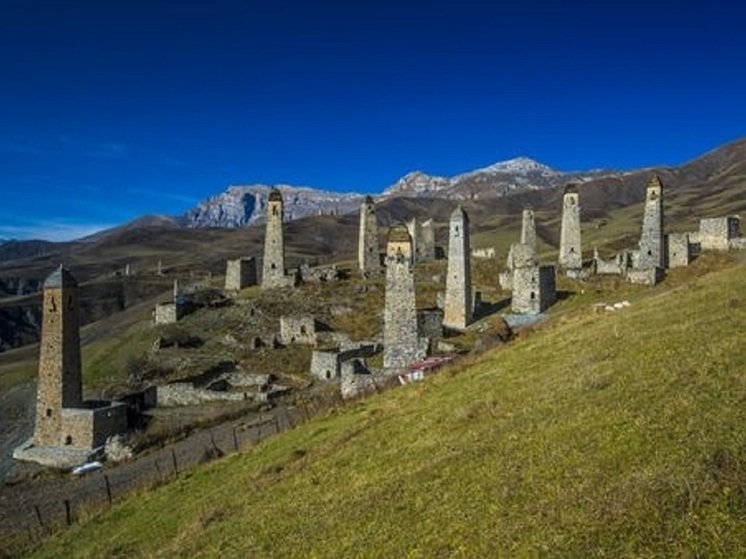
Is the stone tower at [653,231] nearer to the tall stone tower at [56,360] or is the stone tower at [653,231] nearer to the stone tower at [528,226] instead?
the stone tower at [528,226]

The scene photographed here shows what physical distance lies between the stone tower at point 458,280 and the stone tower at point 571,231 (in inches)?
579

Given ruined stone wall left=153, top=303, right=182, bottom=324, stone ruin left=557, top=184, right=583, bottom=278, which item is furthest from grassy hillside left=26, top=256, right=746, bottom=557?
ruined stone wall left=153, top=303, right=182, bottom=324

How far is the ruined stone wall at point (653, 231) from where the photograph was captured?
55.8m

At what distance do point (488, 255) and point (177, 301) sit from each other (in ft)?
114

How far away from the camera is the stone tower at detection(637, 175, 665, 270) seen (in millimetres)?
55750

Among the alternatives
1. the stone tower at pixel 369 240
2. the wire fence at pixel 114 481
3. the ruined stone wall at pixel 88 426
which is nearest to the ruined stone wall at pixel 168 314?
the stone tower at pixel 369 240

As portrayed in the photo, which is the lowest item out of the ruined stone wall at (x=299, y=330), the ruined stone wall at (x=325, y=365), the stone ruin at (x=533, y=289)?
the ruined stone wall at (x=325, y=365)

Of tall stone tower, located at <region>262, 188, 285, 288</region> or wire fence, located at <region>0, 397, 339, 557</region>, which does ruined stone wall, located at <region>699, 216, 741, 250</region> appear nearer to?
tall stone tower, located at <region>262, 188, 285, 288</region>

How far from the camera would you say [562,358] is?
21188 millimetres

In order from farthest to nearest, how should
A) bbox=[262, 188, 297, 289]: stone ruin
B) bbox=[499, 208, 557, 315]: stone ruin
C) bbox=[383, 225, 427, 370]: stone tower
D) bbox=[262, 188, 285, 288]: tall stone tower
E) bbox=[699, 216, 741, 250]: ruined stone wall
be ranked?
bbox=[262, 188, 285, 288]: tall stone tower
bbox=[262, 188, 297, 289]: stone ruin
bbox=[699, 216, 741, 250]: ruined stone wall
bbox=[499, 208, 557, 315]: stone ruin
bbox=[383, 225, 427, 370]: stone tower

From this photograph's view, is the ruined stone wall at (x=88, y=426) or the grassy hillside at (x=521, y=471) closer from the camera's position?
the grassy hillside at (x=521, y=471)

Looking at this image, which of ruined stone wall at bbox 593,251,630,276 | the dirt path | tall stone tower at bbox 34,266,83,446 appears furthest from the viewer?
ruined stone wall at bbox 593,251,630,276

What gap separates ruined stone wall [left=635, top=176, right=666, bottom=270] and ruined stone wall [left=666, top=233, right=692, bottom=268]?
79 centimetres

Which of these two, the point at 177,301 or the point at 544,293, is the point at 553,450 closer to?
the point at 544,293
